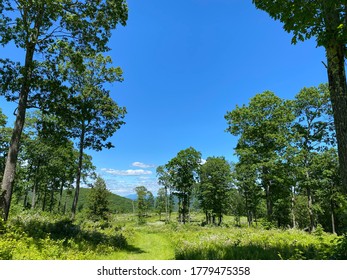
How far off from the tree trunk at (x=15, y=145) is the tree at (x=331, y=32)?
37.7 feet

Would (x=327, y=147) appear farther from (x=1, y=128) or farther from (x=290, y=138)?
(x=1, y=128)

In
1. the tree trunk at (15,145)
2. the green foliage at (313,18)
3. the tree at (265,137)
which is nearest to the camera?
the green foliage at (313,18)

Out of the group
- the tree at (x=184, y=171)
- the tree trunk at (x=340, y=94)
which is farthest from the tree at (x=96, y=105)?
the tree at (x=184, y=171)

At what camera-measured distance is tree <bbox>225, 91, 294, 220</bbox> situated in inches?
1067

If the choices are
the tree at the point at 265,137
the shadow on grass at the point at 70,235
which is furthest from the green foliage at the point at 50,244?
the tree at the point at 265,137

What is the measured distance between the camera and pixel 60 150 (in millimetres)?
39625

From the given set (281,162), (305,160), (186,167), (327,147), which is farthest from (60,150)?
(327,147)

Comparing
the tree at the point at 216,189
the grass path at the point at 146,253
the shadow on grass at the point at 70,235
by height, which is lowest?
the grass path at the point at 146,253

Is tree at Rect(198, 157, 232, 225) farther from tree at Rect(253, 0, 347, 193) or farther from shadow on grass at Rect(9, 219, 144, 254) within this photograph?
tree at Rect(253, 0, 347, 193)

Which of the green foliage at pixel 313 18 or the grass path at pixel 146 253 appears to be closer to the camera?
the green foliage at pixel 313 18

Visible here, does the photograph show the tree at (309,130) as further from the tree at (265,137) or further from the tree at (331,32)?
the tree at (331,32)

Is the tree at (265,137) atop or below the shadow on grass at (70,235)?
atop

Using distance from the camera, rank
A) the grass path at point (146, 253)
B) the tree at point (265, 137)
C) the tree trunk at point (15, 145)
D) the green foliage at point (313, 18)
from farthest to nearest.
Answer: the tree at point (265, 137) < the grass path at point (146, 253) < the tree trunk at point (15, 145) < the green foliage at point (313, 18)

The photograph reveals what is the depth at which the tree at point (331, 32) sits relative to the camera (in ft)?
22.1
